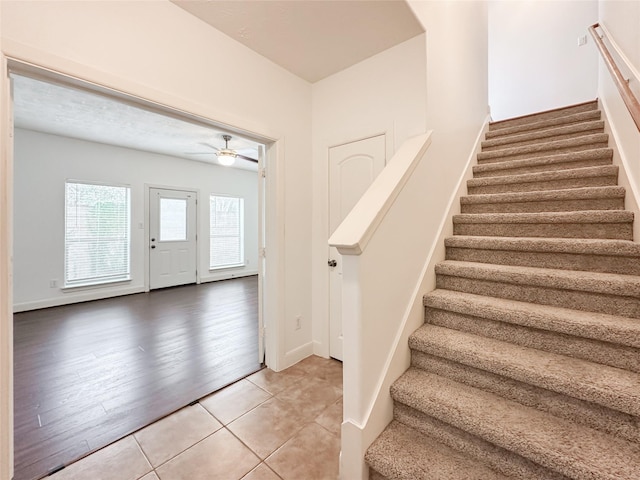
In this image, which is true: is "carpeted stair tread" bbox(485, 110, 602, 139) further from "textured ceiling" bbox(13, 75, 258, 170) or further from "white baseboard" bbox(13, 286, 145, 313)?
"white baseboard" bbox(13, 286, 145, 313)

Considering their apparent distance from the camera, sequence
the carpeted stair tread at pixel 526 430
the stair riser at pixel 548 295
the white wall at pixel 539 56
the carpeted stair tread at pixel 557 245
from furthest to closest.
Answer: the white wall at pixel 539 56, the carpeted stair tread at pixel 557 245, the stair riser at pixel 548 295, the carpeted stair tread at pixel 526 430

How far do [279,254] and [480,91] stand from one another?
3129 millimetres

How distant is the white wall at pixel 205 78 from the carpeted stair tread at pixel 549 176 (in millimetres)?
1630

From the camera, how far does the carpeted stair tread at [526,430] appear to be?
0.92 metres

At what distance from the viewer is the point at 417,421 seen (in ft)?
4.42

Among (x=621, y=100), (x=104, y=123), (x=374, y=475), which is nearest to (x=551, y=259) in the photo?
(x=621, y=100)

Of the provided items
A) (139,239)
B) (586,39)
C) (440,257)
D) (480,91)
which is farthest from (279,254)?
(586,39)

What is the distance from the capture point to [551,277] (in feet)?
4.90

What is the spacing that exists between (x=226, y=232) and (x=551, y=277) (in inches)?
257

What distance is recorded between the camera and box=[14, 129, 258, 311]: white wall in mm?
4188

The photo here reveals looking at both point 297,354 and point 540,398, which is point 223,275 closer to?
point 297,354

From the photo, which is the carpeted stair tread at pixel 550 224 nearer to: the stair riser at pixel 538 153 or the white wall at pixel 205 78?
the stair riser at pixel 538 153

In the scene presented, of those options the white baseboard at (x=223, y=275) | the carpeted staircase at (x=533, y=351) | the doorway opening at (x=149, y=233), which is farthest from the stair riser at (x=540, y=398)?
the white baseboard at (x=223, y=275)

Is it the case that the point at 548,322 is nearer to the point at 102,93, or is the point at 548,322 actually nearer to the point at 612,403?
the point at 612,403
